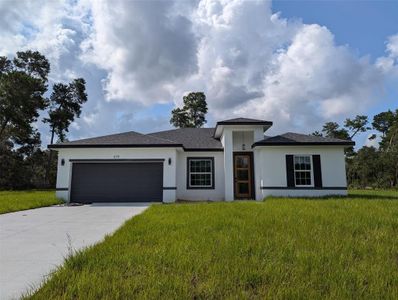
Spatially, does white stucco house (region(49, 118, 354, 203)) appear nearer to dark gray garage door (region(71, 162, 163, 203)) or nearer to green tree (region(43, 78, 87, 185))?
dark gray garage door (region(71, 162, 163, 203))

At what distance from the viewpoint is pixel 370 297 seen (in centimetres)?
285

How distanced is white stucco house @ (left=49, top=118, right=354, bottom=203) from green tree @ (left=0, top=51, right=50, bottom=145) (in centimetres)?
1858

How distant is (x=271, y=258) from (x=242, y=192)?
1136 cm

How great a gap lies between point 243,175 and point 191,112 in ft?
80.9

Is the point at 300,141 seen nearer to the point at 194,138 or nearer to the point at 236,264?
the point at 194,138

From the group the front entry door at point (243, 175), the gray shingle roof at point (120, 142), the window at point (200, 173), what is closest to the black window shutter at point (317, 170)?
the front entry door at point (243, 175)

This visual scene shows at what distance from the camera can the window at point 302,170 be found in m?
14.0

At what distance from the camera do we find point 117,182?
14664 mm

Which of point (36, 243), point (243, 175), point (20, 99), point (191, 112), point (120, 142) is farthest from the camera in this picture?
point (191, 112)

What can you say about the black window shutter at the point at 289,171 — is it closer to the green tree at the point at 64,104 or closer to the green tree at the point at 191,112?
the green tree at the point at 191,112

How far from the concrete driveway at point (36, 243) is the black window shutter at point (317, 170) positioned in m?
10.3

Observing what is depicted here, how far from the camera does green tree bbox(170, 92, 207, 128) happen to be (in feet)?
126

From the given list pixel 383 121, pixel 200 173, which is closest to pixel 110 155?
pixel 200 173

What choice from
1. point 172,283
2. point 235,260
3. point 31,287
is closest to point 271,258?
point 235,260
